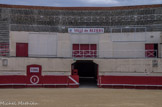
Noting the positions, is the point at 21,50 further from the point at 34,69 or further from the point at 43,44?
the point at 34,69

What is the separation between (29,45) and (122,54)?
1206 cm

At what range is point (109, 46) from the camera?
3162cm

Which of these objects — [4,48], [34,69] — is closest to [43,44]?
[4,48]

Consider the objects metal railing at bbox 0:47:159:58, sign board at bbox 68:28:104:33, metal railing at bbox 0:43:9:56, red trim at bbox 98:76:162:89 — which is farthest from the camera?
sign board at bbox 68:28:104:33

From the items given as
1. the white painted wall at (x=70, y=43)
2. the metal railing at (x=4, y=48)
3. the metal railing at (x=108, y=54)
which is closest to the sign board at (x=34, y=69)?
the metal railing at (x=108, y=54)

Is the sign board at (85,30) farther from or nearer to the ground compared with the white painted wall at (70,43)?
farther from the ground

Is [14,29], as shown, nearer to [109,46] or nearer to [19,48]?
[19,48]

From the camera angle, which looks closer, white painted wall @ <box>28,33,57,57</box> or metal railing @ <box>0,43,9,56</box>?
metal railing @ <box>0,43,9,56</box>

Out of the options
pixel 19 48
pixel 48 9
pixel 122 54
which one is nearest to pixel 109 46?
pixel 122 54

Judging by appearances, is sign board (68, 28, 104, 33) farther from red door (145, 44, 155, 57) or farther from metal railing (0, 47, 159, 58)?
red door (145, 44, 155, 57)

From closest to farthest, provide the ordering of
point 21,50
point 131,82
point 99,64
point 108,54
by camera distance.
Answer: point 131,82, point 99,64, point 21,50, point 108,54

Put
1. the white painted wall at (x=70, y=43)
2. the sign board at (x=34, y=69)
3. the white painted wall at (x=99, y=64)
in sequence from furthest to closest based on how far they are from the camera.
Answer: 1. the white painted wall at (x=70, y=43)
2. the sign board at (x=34, y=69)
3. the white painted wall at (x=99, y=64)

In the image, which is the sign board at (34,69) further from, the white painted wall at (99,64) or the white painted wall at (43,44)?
the white painted wall at (43,44)

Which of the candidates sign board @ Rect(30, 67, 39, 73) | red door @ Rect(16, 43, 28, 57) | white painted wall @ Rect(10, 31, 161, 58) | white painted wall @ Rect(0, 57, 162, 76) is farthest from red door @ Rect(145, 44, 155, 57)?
red door @ Rect(16, 43, 28, 57)
